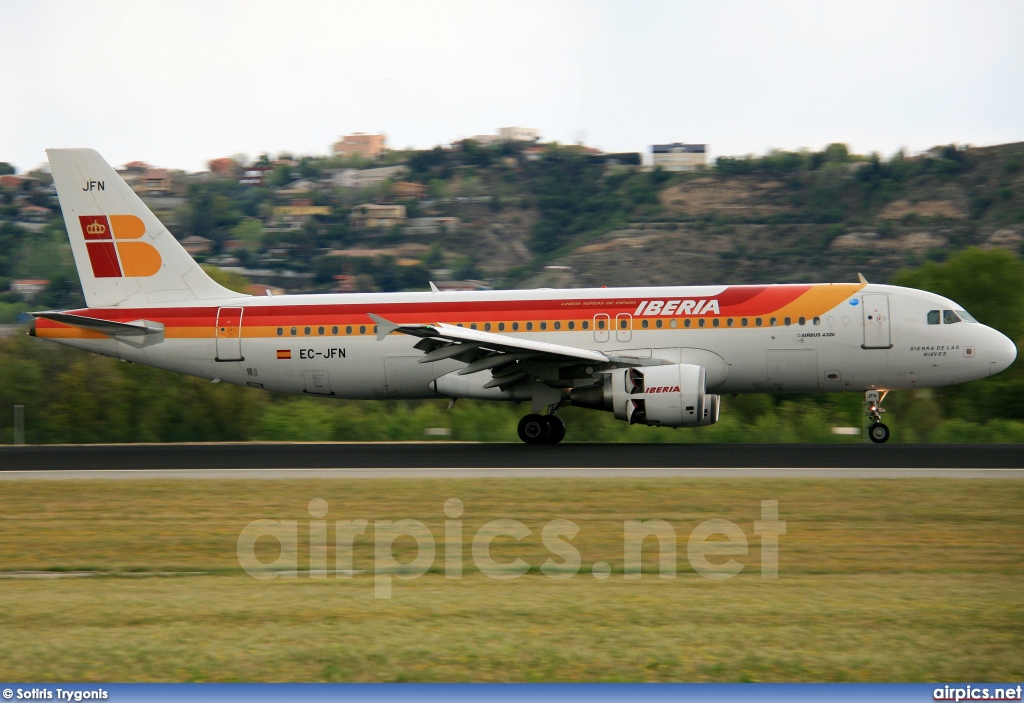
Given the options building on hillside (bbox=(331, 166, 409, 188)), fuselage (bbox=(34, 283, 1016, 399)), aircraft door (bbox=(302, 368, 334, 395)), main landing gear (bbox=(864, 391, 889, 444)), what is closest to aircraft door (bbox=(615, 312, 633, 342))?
fuselage (bbox=(34, 283, 1016, 399))

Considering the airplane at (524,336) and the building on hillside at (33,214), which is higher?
the building on hillside at (33,214)

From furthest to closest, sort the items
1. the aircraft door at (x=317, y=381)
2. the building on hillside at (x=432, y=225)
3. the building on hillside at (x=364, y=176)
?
the building on hillside at (x=364, y=176) → the building on hillside at (x=432, y=225) → the aircraft door at (x=317, y=381)

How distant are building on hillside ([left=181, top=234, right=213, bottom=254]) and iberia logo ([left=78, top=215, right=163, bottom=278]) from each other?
83.4 m

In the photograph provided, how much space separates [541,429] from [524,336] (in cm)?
209

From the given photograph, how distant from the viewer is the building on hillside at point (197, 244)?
108000mm

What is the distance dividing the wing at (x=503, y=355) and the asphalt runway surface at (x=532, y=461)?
5.31 ft

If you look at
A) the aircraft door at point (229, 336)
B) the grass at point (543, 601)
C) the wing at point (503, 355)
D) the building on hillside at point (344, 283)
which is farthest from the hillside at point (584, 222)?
the grass at point (543, 601)

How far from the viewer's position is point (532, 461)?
65.6 feet

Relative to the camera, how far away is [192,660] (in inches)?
296

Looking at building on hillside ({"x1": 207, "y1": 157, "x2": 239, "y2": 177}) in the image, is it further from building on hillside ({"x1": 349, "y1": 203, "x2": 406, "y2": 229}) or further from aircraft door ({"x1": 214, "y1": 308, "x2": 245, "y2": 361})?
aircraft door ({"x1": 214, "y1": 308, "x2": 245, "y2": 361})

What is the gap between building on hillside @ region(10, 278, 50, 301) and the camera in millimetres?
83075

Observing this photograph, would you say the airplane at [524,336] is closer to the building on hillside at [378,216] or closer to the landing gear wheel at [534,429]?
the landing gear wheel at [534,429]

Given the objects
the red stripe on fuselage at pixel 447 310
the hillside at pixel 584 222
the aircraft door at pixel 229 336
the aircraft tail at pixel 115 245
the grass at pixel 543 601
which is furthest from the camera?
the hillside at pixel 584 222

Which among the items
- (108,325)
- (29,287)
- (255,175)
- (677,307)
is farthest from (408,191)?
(677,307)
